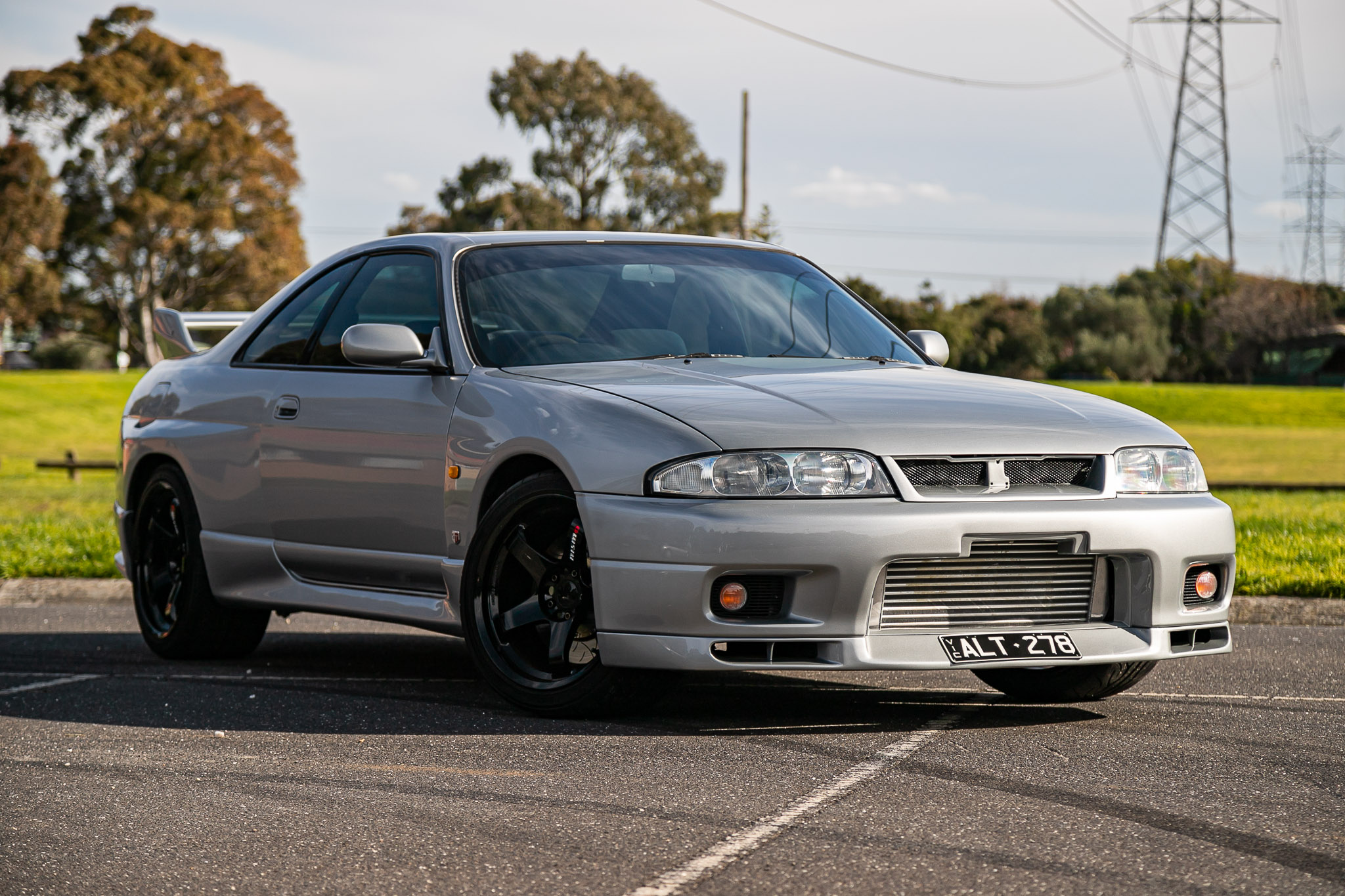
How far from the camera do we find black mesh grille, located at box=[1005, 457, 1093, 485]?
4.70 metres

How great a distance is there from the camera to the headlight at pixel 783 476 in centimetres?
454

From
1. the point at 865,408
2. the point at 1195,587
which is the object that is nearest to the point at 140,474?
the point at 865,408

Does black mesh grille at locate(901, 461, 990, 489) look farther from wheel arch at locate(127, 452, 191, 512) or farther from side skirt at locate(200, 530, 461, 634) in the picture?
wheel arch at locate(127, 452, 191, 512)

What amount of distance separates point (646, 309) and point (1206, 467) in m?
26.9

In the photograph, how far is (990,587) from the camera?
4.66 metres

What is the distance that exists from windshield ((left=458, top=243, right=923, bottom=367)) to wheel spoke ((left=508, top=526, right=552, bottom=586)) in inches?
27.3

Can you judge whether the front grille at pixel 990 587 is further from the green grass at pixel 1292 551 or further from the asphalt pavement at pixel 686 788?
the green grass at pixel 1292 551

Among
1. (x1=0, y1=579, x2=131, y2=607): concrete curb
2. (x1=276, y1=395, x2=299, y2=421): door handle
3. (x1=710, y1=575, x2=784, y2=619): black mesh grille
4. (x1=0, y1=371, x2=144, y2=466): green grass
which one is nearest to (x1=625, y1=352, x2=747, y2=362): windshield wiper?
(x1=710, y1=575, x2=784, y2=619): black mesh grille

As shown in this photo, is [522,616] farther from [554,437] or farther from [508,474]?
[554,437]

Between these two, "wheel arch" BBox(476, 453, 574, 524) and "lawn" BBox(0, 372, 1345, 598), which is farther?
"lawn" BBox(0, 372, 1345, 598)

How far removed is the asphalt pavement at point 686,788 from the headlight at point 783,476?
0.71 metres

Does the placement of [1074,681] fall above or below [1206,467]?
above

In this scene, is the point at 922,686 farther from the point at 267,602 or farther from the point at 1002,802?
the point at 267,602

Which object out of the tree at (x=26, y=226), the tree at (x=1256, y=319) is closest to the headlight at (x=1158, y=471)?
the tree at (x=26, y=226)
